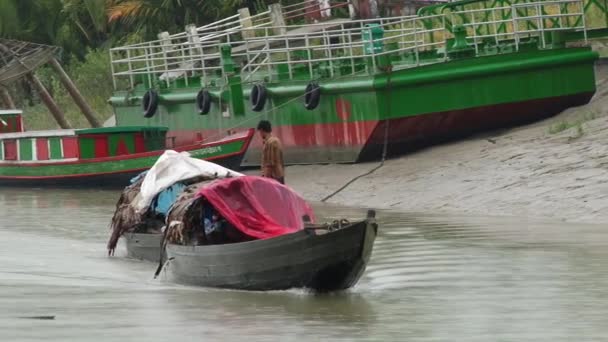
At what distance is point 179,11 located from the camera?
42.7 metres

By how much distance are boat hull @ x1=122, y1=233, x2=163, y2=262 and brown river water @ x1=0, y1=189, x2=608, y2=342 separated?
0.15m

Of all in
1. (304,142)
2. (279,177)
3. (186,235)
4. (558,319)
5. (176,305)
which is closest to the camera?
(558,319)

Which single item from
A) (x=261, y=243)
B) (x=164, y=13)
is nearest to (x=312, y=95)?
(x=261, y=243)

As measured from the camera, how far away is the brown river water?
1306 cm

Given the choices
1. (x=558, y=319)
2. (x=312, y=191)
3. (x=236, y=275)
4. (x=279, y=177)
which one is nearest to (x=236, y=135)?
(x=312, y=191)

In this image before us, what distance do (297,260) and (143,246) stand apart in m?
4.62

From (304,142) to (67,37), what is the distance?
2059 centimetres

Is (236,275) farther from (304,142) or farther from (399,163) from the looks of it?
(304,142)

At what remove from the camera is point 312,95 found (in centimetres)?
2866

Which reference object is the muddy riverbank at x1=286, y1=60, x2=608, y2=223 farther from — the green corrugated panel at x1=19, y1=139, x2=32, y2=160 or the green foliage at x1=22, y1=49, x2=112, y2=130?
the green foliage at x1=22, y1=49, x2=112, y2=130

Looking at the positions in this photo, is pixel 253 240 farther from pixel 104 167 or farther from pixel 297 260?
pixel 104 167

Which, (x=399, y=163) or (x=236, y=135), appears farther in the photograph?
(x=236, y=135)

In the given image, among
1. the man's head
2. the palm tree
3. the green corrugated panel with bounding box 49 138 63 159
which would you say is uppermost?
the palm tree

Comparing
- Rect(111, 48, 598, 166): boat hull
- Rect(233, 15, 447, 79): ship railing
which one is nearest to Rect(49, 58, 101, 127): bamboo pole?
Rect(233, 15, 447, 79): ship railing
